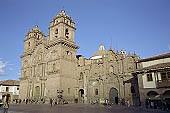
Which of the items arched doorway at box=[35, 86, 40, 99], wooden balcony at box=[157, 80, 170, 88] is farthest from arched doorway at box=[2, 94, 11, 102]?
wooden balcony at box=[157, 80, 170, 88]

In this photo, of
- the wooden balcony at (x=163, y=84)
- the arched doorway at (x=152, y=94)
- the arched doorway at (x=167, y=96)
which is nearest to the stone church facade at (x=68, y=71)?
the arched doorway at (x=152, y=94)

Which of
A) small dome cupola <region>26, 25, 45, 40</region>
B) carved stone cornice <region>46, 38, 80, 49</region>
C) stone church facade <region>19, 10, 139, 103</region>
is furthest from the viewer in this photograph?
small dome cupola <region>26, 25, 45, 40</region>

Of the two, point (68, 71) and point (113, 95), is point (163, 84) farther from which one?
point (68, 71)

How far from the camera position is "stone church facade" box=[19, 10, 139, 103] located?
34.3m

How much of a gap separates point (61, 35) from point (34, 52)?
1197 cm

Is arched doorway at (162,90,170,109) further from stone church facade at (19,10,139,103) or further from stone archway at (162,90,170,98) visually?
stone church facade at (19,10,139,103)

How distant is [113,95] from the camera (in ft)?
113

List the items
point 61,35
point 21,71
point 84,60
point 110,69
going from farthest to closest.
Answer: point 21,71, point 84,60, point 61,35, point 110,69

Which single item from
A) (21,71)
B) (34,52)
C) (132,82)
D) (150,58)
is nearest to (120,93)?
(132,82)

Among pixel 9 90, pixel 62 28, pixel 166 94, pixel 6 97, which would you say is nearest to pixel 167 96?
pixel 166 94

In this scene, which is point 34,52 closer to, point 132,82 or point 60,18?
point 60,18

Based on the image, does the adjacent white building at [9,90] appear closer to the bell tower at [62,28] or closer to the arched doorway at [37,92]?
the arched doorway at [37,92]

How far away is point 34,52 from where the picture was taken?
45.4m

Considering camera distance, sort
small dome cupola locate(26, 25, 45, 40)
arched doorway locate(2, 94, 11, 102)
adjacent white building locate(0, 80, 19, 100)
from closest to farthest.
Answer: small dome cupola locate(26, 25, 45, 40), adjacent white building locate(0, 80, 19, 100), arched doorway locate(2, 94, 11, 102)
